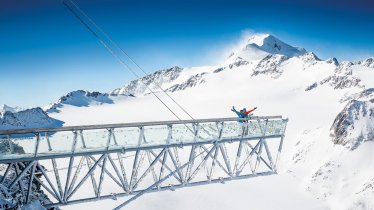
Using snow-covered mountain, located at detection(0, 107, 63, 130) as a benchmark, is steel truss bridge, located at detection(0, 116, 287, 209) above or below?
above

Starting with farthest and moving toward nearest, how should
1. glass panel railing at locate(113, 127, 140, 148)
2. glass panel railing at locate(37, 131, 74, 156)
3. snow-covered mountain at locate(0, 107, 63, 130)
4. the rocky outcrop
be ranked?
snow-covered mountain at locate(0, 107, 63, 130)
the rocky outcrop
glass panel railing at locate(113, 127, 140, 148)
glass panel railing at locate(37, 131, 74, 156)

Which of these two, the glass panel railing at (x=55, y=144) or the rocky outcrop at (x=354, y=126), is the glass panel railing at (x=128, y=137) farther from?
the rocky outcrop at (x=354, y=126)

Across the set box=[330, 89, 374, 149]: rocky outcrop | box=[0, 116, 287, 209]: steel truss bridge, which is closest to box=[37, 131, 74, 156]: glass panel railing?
box=[0, 116, 287, 209]: steel truss bridge

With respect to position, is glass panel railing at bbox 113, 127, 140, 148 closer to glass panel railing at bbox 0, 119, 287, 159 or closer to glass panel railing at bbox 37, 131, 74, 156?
glass panel railing at bbox 0, 119, 287, 159

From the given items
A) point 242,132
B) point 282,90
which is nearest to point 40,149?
point 242,132

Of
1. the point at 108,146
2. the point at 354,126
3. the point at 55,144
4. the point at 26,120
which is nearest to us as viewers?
the point at 55,144

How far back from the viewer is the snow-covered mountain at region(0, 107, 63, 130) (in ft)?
493

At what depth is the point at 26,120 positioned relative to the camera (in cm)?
16188

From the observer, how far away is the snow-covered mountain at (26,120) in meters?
150

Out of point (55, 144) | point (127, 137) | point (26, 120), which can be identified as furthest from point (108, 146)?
point (26, 120)

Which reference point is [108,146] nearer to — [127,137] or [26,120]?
[127,137]

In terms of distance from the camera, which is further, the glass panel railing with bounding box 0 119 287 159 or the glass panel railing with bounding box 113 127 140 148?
the glass panel railing with bounding box 113 127 140 148

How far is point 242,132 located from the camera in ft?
97.4

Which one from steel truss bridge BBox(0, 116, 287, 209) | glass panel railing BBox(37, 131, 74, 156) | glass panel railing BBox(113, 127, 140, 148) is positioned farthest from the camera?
glass panel railing BBox(113, 127, 140, 148)
